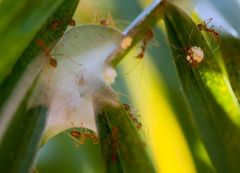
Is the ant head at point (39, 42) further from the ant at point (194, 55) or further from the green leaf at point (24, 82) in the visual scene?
the ant at point (194, 55)

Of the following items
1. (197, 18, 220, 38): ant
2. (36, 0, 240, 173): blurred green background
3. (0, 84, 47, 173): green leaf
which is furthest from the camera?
(197, 18, 220, 38): ant

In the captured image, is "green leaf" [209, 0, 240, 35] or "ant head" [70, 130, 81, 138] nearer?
"ant head" [70, 130, 81, 138]

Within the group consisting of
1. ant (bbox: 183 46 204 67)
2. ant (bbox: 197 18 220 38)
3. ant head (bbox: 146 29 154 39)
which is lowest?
ant (bbox: 183 46 204 67)

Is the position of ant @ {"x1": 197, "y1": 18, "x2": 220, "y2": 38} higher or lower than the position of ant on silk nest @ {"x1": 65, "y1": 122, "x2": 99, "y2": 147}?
higher

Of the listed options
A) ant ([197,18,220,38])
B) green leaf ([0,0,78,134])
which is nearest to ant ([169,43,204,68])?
ant ([197,18,220,38])

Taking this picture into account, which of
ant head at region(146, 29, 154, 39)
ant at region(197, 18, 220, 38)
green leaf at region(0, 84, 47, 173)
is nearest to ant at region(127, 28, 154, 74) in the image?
ant head at region(146, 29, 154, 39)

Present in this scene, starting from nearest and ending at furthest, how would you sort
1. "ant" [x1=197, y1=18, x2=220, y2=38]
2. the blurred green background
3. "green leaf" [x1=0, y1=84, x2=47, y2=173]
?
1. "green leaf" [x1=0, y1=84, x2=47, y2=173]
2. the blurred green background
3. "ant" [x1=197, y1=18, x2=220, y2=38]

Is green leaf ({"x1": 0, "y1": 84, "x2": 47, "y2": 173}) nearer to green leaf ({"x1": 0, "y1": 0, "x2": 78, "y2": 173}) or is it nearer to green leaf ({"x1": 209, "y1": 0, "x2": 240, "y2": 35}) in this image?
green leaf ({"x1": 0, "y1": 0, "x2": 78, "y2": 173})
